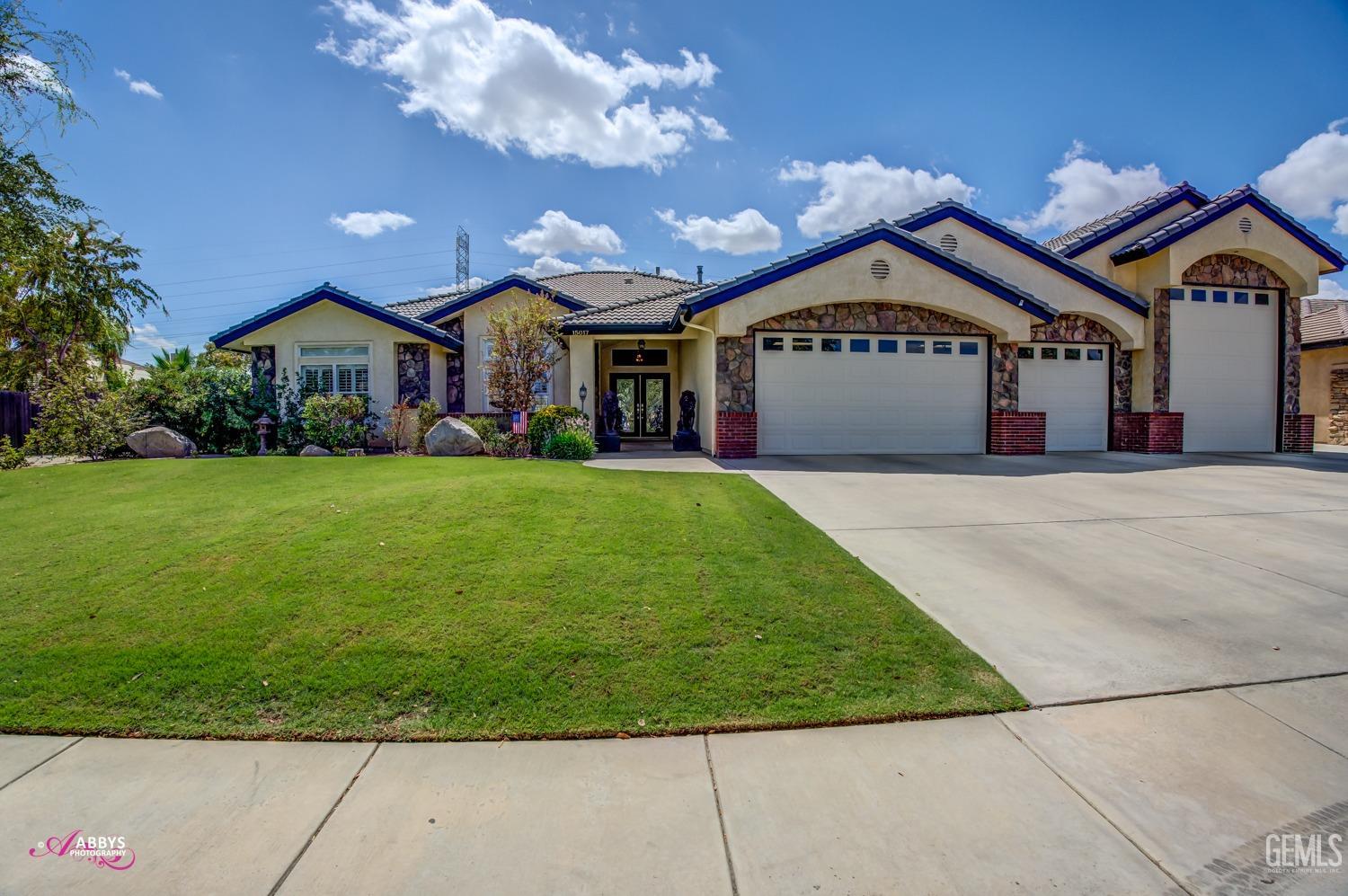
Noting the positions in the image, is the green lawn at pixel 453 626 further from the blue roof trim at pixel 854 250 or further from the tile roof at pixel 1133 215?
the tile roof at pixel 1133 215

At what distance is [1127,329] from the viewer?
15.5m

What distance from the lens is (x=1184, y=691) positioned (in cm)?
355

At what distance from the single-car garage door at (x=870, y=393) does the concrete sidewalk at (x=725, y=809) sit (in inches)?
428

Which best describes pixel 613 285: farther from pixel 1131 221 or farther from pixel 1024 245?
pixel 1131 221

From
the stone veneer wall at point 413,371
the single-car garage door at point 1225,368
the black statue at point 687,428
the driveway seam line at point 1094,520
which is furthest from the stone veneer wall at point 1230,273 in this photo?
the stone veneer wall at point 413,371

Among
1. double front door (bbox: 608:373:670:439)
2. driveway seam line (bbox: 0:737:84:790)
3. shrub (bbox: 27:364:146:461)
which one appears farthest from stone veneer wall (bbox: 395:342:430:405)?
driveway seam line (bbox: 0:737:84:790)

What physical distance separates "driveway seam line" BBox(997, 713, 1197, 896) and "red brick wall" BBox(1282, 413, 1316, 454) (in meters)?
19.4

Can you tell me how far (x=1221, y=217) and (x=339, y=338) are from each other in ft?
73.8

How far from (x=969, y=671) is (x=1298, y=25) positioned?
12692 millimetres

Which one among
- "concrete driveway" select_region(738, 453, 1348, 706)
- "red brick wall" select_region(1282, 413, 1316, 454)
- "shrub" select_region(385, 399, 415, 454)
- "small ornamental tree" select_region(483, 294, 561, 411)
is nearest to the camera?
"concrete driveway" select_region(738, 453, 1348, 706)

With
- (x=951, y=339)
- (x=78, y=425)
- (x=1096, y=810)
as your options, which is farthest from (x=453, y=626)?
(x=78, y=425)

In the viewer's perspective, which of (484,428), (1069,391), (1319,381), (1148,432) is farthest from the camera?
(1319,381)

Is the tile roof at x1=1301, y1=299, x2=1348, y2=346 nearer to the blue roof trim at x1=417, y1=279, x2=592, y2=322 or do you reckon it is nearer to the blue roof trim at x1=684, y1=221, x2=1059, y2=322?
the blue roof trim at x1=684, y1=221, x2=1059, y2=322

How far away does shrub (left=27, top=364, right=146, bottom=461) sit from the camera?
1279 centimetres
